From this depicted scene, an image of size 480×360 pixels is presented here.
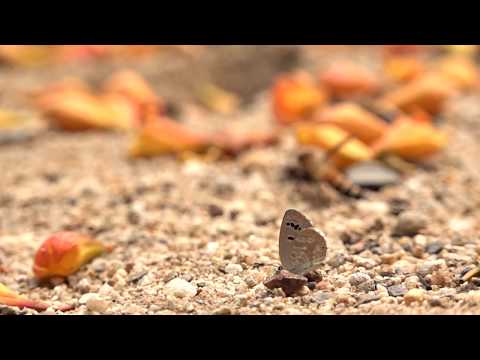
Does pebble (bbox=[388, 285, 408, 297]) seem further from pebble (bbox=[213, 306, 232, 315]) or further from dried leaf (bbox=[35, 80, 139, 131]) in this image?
dried leaf (bbox=[35, 80, 139, 131])

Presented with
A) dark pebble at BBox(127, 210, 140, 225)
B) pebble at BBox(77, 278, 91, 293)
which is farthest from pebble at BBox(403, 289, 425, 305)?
dark pebble at BBox(127, 210, 140, 225)

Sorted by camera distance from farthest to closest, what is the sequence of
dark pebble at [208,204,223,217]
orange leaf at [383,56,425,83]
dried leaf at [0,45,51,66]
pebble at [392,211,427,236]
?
dried leaf at [0,45,51,66], orange leaf at [383,56,425,83], dark pebble at [208,204,223,217], pebble at [392,211,427,236]

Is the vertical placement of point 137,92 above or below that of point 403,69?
below

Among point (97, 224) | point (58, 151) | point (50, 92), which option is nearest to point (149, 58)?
point (50, 92)

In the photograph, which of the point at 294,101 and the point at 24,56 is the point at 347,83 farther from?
the point at 24,56

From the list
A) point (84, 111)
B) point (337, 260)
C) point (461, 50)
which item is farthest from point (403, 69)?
point (337, 260)

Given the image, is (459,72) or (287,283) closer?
(287,283)

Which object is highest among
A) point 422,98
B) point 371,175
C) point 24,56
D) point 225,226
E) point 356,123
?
point 24,56
